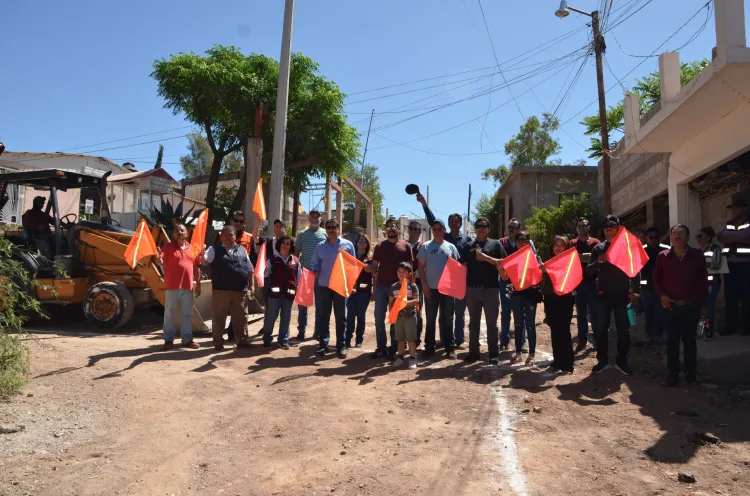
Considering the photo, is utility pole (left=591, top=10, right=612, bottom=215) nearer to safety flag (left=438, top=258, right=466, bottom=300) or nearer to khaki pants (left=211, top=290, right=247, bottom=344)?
safety flag (left=438, top=258, right=466, bottom=300)

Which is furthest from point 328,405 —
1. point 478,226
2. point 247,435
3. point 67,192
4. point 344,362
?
point 67,192

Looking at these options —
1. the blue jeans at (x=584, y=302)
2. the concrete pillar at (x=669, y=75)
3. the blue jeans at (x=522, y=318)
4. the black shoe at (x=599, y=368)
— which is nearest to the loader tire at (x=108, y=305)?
the blue jeans at (x=522, y=318)

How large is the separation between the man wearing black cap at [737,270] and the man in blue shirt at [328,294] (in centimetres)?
541

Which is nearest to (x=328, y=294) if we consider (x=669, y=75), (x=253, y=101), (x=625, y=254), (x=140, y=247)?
(x=140, y=247)

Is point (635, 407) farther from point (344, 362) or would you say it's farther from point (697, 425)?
point (344, 362)

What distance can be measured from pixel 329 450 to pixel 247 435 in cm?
83

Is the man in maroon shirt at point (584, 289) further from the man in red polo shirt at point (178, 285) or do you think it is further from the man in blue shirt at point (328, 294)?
the man in red polo shirt at point (178, 285)

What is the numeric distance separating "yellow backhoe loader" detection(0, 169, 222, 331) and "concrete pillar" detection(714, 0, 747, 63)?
864 centimetres

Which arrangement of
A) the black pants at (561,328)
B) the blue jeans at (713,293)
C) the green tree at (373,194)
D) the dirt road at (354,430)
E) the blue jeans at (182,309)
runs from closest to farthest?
1. the dirt road at (354,430)
2. the black pants at (561,328)
3. the blue jeans at (182,309)
4. the blue jeans at (713,293)
5. the green tree at (373,194)

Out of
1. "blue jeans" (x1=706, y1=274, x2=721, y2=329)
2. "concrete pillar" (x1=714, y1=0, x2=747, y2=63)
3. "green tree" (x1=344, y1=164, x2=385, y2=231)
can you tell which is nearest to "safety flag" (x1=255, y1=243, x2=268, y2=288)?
"blue jeans" (x1=706, y1=274, x2=721, y2=329)

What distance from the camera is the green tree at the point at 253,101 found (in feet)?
72.6

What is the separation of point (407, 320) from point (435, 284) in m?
0.68

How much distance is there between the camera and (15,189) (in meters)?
10.8

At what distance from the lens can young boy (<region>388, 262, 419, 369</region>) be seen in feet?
25.6
